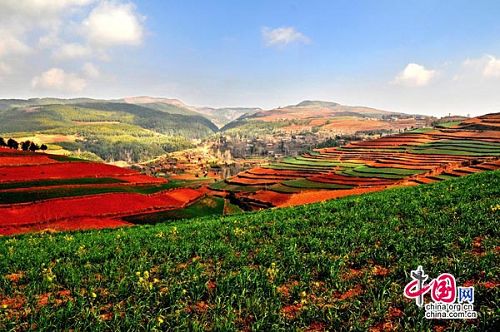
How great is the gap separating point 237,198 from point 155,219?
1295 inches

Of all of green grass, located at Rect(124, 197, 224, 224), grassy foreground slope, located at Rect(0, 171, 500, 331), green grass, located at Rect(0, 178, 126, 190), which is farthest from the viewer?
green grass, located at Rect(0, 178, 126, 190)

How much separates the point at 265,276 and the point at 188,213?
53880 millimetres

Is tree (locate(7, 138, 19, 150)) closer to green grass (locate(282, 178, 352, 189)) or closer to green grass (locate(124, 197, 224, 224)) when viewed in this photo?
green grass (locate(124, 197, 224, 224))

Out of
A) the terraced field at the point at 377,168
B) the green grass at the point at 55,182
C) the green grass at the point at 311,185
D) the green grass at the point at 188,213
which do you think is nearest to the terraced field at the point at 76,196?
the green grass at the point at 55,182

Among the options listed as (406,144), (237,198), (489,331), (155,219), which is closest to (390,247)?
(489,331)

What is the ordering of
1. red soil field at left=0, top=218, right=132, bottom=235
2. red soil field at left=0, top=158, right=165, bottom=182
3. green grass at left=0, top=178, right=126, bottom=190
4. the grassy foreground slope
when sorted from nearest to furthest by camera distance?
1. the grassy foreground slope
2. red soil field at left=0, top=218, right=132, bottom=235
3. green grass at left=0, top=178, right=126, bottom=190
4. red soil field at left=0, top=158, right=165, bottom=182

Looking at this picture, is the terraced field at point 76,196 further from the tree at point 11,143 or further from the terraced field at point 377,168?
the tree at point 11,143

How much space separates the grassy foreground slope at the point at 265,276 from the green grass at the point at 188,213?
38246mm

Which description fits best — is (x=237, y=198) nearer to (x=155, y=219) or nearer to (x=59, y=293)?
(x=155, y=219)

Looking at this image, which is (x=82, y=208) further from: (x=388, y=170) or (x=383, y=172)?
(x=388, y=170)

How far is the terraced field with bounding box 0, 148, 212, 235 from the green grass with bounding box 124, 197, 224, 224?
168mm

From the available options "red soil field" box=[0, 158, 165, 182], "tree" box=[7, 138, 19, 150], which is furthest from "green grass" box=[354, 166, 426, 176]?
"tree" box=[7, 138, 19, 150]

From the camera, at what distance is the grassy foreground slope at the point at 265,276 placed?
30.0ft

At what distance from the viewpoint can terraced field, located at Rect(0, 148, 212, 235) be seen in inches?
2033
